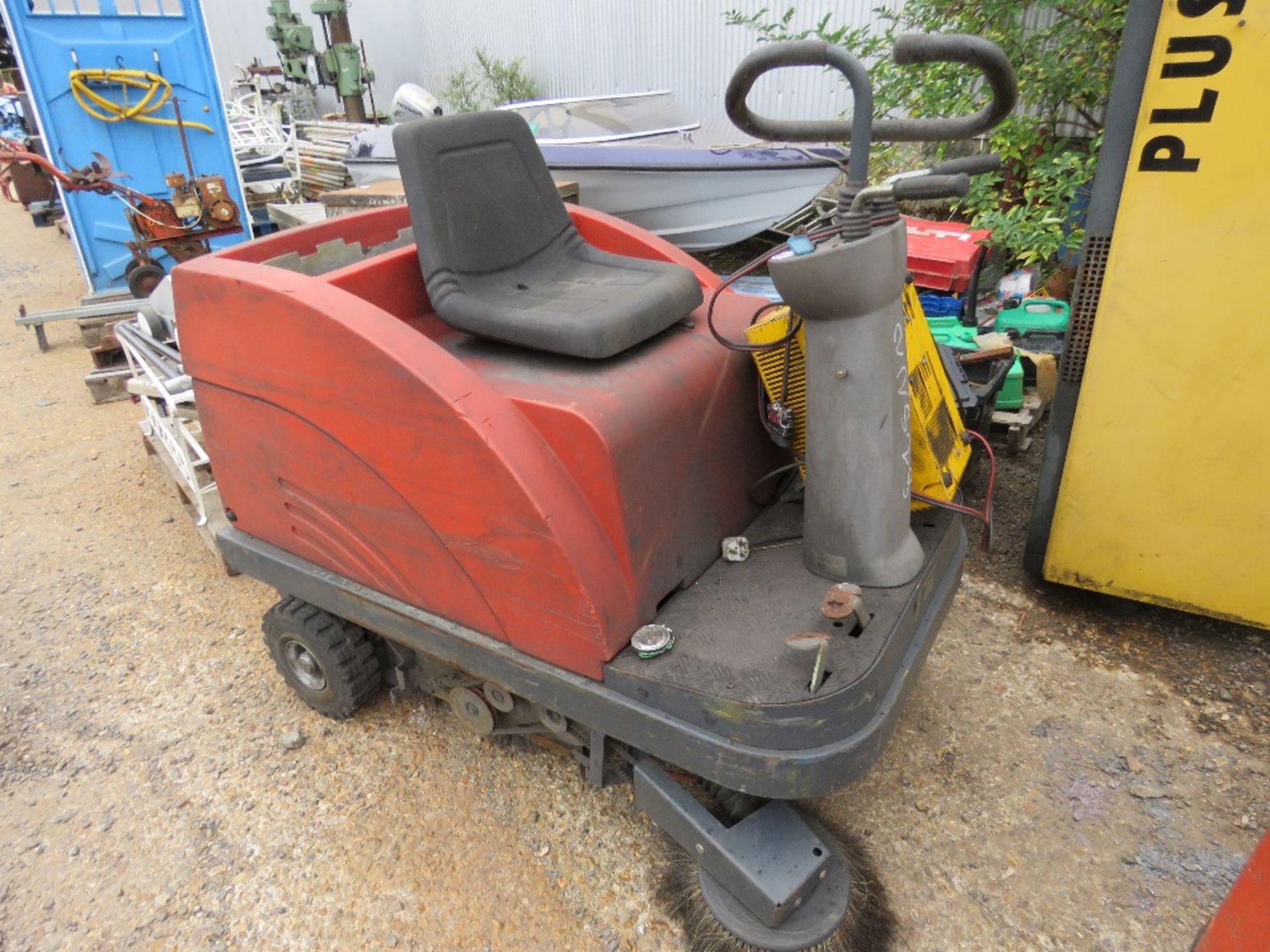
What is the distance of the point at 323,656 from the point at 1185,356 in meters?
2.35

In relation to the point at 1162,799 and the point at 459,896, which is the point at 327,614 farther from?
the point at 1162,799

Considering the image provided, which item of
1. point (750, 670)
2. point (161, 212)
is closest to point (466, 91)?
point (161, 212)

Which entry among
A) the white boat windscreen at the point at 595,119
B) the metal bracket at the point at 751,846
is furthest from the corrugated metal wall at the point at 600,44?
the metal bracket at the point at 751,846

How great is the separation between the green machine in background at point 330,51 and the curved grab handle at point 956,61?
1153 centimetres

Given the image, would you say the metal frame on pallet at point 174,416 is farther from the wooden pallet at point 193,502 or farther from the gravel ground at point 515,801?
the gravel ground at point 515,801

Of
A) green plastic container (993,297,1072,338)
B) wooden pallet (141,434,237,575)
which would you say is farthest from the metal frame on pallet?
green plastic container (993,297,1072,338)

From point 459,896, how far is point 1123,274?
2.18 meters

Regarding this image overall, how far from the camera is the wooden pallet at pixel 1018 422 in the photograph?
3365 mm

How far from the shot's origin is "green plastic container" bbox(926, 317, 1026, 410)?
11.2 ft

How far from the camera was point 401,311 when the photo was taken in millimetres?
2059

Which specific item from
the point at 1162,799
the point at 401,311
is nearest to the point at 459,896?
the point at 401,311

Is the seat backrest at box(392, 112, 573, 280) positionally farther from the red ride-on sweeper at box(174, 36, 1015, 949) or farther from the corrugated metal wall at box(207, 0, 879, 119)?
the corrugated metal wall at box(207, 0, 879, 119)

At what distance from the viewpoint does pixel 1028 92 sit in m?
4.08

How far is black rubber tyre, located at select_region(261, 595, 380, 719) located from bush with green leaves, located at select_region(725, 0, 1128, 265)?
9.91 feet
